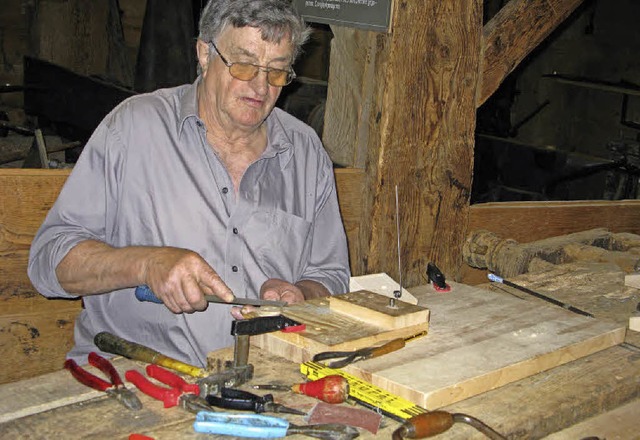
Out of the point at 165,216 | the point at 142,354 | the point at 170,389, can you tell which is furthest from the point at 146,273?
the point at 170,389

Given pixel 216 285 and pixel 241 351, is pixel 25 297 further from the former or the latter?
pixel 241 351

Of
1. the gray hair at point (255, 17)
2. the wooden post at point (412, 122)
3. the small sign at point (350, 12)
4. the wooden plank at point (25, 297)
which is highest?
the small sign at point (350, 12)

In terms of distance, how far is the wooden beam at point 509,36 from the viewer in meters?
3.31

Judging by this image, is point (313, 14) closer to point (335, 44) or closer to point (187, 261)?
point (335, 44)

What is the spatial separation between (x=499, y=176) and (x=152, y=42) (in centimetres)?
298

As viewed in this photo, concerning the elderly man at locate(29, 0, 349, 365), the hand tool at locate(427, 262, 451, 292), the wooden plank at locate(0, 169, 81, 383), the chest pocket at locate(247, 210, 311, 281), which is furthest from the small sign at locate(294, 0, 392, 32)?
the wooden plank at locate(0, 169, 81, 383)

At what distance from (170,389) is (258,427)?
273 millimetres

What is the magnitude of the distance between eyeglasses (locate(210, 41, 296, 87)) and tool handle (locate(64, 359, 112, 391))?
1.10 m

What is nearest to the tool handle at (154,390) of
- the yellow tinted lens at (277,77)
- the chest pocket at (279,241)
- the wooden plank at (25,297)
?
the chest pocket at (279,241)

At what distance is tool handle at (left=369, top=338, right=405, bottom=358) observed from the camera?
1.98m

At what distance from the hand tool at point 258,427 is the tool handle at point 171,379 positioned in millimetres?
168

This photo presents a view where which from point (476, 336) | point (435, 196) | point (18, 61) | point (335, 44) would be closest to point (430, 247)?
point (435, 196)

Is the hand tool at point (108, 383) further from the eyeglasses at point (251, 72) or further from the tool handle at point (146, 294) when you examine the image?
the eyeglasses at point (251, 72)

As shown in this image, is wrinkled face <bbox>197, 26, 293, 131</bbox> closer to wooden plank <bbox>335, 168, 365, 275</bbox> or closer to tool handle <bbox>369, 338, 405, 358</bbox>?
wooden plank <bbox>335, 168, 365, 275</bbox>
